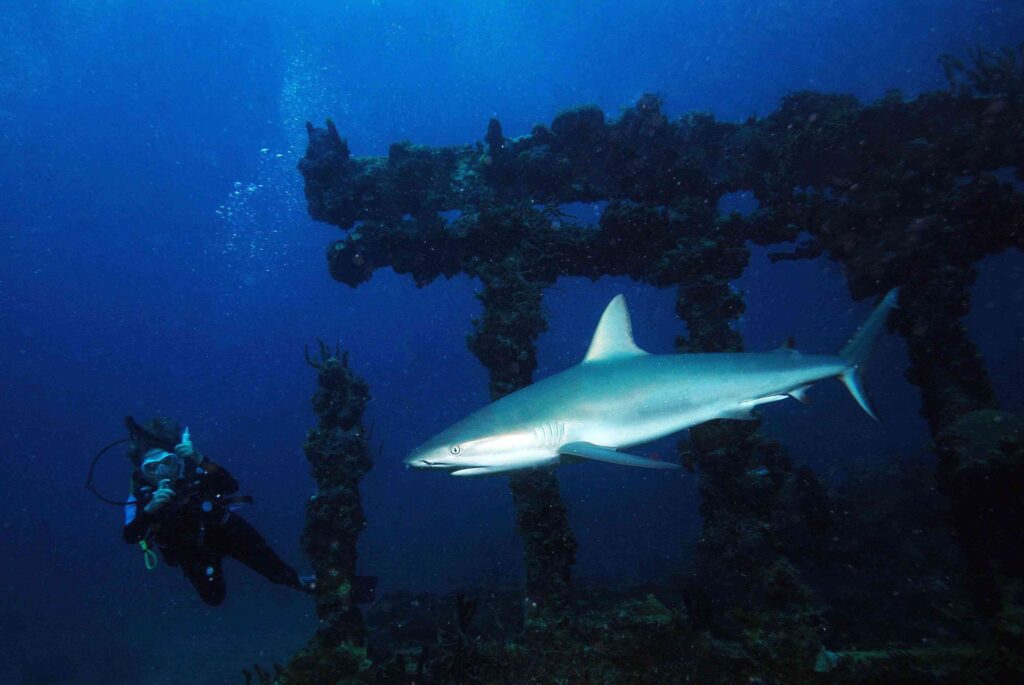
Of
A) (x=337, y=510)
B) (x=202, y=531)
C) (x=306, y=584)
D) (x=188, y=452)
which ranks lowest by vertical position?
(x=306, y=584)

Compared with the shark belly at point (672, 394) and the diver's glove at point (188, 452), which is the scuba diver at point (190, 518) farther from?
the shark belly at point (672, 394)

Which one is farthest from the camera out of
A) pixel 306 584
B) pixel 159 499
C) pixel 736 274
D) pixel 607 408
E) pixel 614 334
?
pixel 736 274

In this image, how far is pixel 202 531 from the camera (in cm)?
667

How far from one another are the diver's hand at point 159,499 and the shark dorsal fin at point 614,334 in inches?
234

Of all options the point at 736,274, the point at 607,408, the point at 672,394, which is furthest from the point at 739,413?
the point at 736,274

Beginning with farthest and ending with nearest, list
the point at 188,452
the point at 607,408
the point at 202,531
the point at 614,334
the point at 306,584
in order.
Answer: the point at 306,584 < the point at 188,452 < the point at 202,531 < the point at 614,334 < the point at 607,408

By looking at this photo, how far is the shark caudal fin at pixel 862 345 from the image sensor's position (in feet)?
16.5

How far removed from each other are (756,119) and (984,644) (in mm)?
11829

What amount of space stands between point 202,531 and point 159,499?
0.82m

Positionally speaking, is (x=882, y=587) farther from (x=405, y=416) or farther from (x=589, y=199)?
(x=405, y=416)

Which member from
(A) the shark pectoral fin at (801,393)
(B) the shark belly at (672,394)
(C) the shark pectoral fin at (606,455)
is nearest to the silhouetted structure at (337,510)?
(C) the shark pectoral fin at (606,455)

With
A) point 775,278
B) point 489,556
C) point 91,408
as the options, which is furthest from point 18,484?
point 775,278

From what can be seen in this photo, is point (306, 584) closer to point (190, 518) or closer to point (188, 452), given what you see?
point (190, 518)

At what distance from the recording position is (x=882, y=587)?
10.3 m
